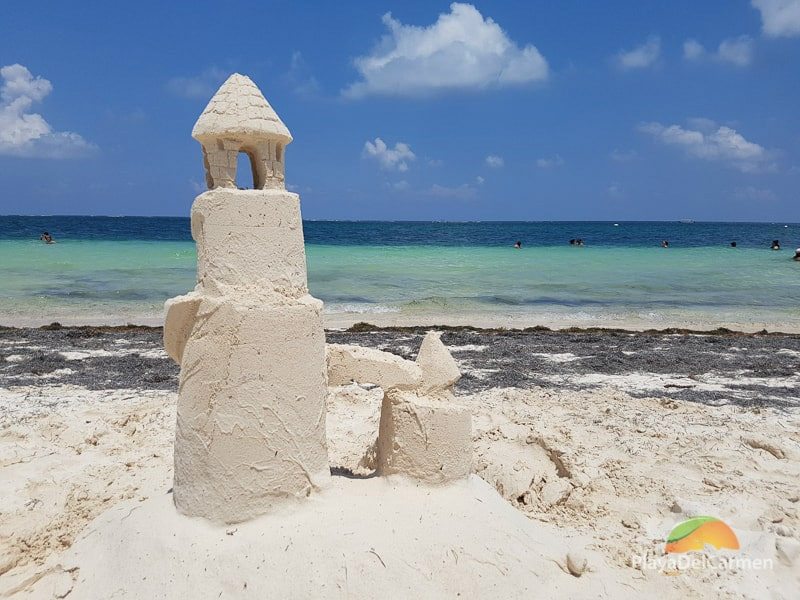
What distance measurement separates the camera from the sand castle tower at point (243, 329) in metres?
3.78

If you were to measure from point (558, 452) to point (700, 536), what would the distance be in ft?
4.86

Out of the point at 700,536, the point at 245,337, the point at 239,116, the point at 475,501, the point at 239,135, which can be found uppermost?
the point at 239,116

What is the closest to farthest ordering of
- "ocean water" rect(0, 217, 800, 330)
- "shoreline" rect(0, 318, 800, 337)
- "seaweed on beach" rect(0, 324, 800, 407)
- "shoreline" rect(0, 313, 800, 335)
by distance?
1. "seaweed on beach" rect(0, 324, 800, 407)
2. "shoreline" rect(0, 318, 800, 337)
3. "shoreline" rect(0, 313, 800, 335)
4. "ocean water" rect(0, 217, 800, 330)

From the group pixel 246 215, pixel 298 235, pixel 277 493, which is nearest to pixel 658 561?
pixel 277 493

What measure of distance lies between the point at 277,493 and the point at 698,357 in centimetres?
939

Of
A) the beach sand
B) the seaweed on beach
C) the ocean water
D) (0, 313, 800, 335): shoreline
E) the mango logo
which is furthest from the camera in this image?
the ocean water

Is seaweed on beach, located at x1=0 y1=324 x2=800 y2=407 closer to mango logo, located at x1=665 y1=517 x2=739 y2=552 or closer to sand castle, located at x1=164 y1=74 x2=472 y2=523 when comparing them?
mango logo, located at x1=665 y1=517 x2=739 y2=552

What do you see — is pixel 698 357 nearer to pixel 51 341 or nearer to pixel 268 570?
pixel 268 570

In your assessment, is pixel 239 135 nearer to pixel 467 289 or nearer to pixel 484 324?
pixel 484 324

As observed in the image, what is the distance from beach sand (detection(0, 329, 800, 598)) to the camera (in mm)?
4395

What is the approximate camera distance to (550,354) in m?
11.3

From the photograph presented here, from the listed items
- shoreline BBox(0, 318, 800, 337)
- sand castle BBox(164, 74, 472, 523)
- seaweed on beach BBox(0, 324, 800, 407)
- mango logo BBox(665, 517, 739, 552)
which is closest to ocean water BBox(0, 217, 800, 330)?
shoreline BBox(0, 318, 800, 337)

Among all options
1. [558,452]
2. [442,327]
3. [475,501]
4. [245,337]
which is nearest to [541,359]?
[442,327]

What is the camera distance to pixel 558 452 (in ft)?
20.0
